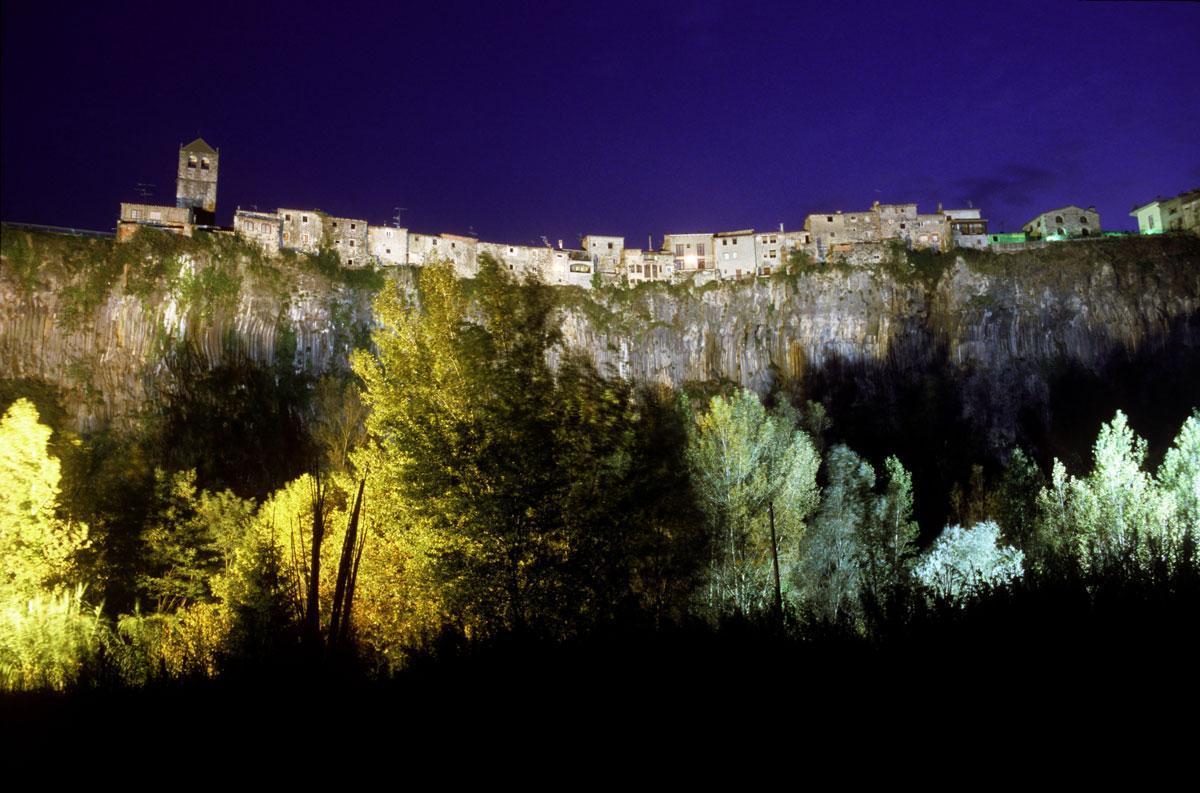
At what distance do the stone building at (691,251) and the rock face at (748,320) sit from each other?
651cm

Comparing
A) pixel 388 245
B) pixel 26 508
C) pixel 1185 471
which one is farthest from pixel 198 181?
pixel 1185 471

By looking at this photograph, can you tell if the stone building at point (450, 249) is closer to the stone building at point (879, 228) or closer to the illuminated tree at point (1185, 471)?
the stone building at point (879, 228)

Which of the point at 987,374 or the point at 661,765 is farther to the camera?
the point at 987,374

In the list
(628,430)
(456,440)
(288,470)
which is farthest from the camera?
(288,470)

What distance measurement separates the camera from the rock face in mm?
66500

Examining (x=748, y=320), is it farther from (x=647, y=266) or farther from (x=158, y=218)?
(x=158, y=218)

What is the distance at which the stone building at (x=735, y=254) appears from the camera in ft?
305

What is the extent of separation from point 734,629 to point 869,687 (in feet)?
6.34

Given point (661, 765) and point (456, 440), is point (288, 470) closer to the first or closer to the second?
point (456, 440)

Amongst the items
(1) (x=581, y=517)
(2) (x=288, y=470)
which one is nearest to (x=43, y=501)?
(1) (x=581, y=517)

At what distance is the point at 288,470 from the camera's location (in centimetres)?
6016

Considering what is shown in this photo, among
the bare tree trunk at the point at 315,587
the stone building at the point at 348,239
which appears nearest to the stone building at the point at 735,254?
the stone building at the point at 348,239

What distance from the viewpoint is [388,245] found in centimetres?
8806

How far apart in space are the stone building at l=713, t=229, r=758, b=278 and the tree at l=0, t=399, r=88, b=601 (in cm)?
8384
